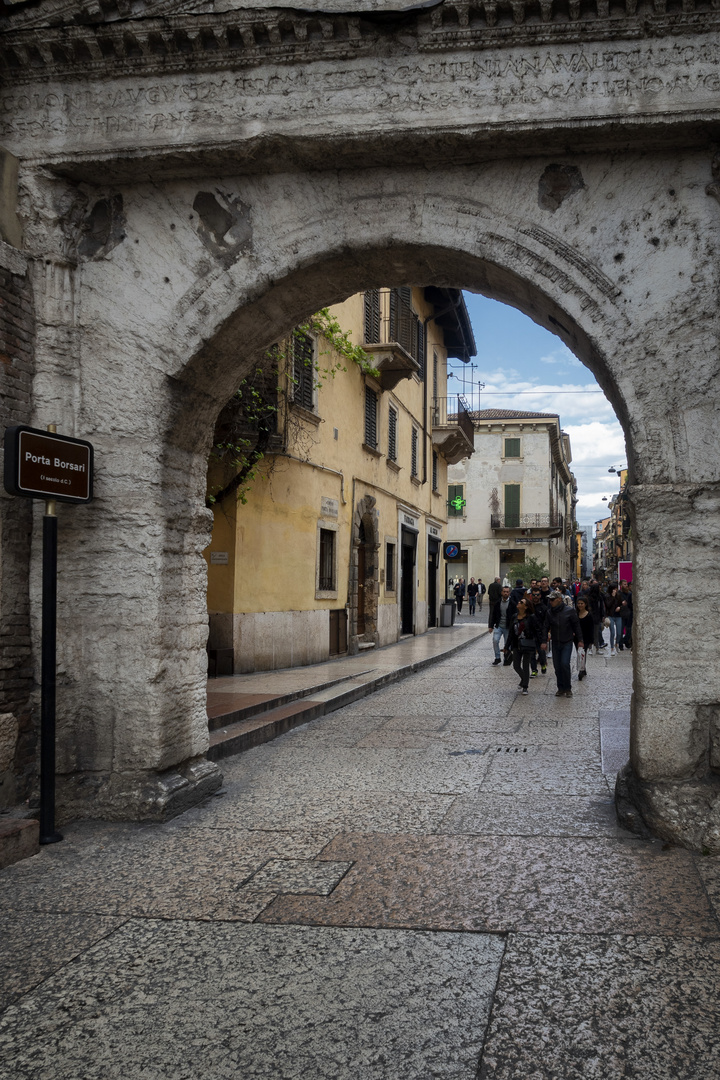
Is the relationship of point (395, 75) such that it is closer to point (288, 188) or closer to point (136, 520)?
point (288, 188)

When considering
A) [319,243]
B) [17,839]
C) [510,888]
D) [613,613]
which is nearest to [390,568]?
[613,613]

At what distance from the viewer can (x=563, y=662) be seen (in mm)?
10672

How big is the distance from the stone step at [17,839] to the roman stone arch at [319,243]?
2.19 ft

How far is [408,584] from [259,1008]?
2002 cm

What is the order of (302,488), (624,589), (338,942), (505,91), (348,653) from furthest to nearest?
(624,589) → (348,653) → (302,488) → (505,91) → (338,942)

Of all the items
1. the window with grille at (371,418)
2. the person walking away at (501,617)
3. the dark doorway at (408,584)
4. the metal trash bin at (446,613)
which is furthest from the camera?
the metal trash bin at (446,613)

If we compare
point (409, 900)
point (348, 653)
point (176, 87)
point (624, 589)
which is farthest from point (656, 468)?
point (624, 589)

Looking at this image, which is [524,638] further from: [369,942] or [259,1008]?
[259,1008]

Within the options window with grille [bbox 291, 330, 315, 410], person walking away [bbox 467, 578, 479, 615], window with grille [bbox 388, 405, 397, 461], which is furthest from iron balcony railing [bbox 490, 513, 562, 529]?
window with grille [bbox 291, 330, 315, 410]

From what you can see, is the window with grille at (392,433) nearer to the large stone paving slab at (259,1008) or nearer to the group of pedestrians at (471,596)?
the group of pedestrians at (471,596)

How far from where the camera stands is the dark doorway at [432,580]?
84.2ft

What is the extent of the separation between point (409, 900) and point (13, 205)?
478 centimetres

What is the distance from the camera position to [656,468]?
4852 mm

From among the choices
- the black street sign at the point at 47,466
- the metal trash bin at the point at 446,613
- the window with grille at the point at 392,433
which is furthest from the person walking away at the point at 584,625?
the metal trash bin at the point at 446,613
